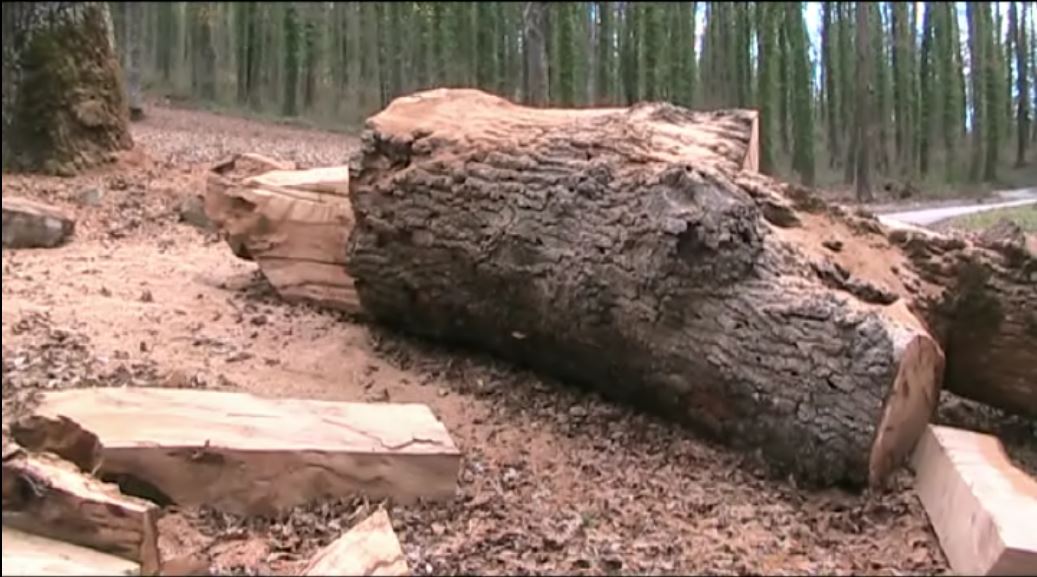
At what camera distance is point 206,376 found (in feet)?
12.9

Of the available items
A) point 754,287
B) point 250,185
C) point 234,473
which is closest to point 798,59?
point 250,185

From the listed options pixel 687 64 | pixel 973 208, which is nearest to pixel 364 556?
pixel 973 208

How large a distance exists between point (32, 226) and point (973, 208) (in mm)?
5004

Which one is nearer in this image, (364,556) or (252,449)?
(364,556)

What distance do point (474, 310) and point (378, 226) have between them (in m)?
0.50

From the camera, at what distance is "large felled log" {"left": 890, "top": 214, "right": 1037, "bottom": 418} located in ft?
12.4

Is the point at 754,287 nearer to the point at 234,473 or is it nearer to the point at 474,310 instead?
the point at 474,310

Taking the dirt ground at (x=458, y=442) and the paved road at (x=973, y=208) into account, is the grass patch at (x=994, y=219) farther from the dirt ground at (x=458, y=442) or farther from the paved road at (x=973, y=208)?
the dirt ground at (x=458, y=442)

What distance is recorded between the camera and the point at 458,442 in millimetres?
3641

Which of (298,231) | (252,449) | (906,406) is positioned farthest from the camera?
(298,231)

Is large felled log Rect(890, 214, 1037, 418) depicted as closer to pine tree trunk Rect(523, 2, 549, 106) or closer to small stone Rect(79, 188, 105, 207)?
small stone Rect(79, 188, 105, 207)

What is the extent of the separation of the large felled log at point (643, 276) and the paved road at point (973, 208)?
6.42 feet

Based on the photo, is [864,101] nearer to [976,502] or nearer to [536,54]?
[536,54]

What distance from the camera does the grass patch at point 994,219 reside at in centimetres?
468
